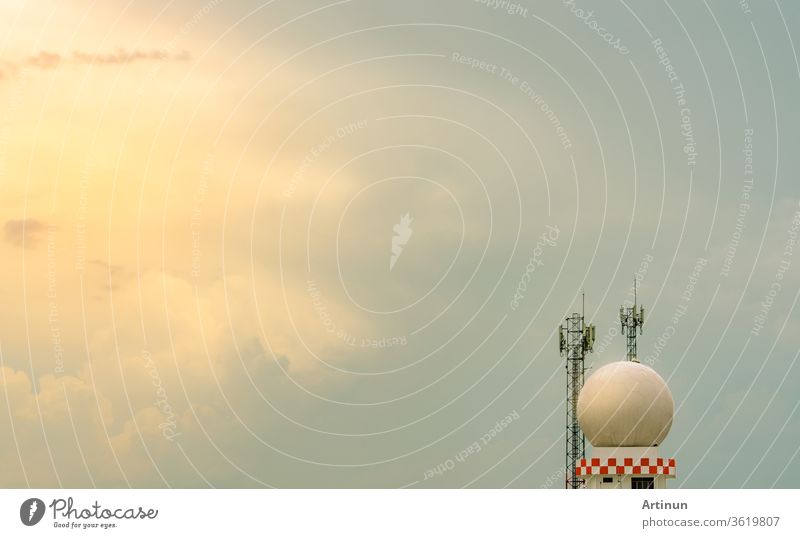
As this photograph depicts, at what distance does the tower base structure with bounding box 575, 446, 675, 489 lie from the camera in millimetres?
67125

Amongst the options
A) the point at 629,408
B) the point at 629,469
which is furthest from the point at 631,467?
the point at 629,408

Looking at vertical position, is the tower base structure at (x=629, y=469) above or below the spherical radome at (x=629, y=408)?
below

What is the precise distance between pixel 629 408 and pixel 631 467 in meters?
2.70

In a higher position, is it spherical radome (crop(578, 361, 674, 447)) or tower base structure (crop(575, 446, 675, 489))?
spherical radome (crop(578, 361, 674, 447))

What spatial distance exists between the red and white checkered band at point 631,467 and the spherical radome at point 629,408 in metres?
0.76

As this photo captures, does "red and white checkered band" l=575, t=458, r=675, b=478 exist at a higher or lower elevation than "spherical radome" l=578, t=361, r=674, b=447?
lower

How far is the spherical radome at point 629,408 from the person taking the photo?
66875 millimetres

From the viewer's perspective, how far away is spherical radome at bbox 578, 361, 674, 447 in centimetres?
6688

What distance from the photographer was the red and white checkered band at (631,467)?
6706 centimetres
